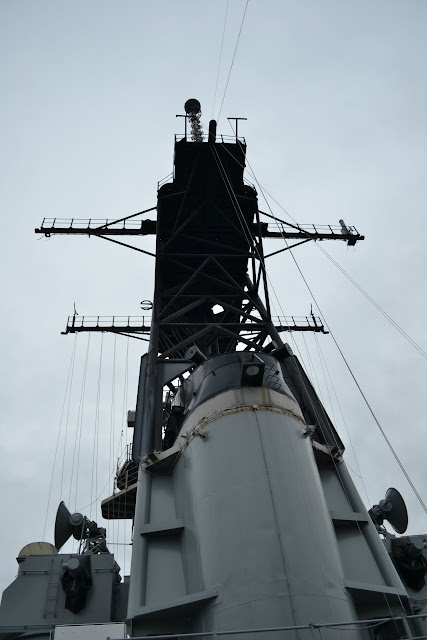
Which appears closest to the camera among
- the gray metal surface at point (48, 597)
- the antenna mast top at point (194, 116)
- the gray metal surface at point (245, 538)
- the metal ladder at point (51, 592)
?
the gray metal surface at point (245, 538)

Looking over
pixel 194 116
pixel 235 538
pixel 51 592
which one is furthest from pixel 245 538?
pixel 194 116

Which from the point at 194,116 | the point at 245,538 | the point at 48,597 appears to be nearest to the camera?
the point at 245,538

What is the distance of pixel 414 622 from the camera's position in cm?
678

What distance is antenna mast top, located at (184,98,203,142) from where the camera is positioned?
59.0ft

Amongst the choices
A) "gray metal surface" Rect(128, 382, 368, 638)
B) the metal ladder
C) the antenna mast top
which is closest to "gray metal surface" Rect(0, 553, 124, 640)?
the metal ladder

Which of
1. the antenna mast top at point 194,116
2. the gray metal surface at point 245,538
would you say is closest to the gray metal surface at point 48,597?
the gray metal surface at point 245,538

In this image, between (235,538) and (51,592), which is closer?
(235,538)

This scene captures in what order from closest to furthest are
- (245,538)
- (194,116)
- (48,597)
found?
(245,538) < (48,597) < (194,116)

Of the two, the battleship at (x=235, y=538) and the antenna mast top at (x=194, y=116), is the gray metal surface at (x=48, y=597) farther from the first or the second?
the antenna mast top at (x=194, y=116)

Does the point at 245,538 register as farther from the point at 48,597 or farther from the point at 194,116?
the point at 194,116

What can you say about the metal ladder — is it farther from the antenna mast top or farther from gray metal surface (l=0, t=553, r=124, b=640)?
the antenna mast top

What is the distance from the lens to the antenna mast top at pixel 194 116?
708 inches

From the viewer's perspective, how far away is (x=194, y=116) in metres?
19.1

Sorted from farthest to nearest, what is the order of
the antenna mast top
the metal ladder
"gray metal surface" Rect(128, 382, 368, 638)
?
the antenna mast top
the metal ladder
"gray metal surface" Rect(128, 382, 368, 638)
